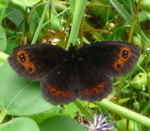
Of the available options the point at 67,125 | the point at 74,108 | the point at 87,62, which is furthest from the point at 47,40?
the point at 67,125

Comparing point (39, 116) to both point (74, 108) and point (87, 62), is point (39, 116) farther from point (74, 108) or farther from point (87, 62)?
point (74, 108)

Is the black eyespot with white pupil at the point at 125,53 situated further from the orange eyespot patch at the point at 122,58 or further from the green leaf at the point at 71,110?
the green leaf at the point at 71,110

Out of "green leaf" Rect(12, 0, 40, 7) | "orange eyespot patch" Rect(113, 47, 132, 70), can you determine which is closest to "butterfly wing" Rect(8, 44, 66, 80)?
"orange eyespot patch" Rect(113, 47, 132, 70)

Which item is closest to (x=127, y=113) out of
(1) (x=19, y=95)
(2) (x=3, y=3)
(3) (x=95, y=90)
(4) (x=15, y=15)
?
(3) (x=95, y=90)

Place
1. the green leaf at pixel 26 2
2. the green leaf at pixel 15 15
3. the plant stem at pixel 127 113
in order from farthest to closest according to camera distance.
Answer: the green leaf at pixel 15 15, the green leaf at pixel 26 2, the plant stem at pixel 127 113

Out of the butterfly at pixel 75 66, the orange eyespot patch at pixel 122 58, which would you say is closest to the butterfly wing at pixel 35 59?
the butterfly at pixel 75 66

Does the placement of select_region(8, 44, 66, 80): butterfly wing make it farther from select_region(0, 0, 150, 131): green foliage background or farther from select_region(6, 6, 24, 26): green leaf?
select_region(6, 6, 24, 26): green leaf

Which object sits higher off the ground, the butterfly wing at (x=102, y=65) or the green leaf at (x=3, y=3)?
the green leaf at (x=3, y=3)
